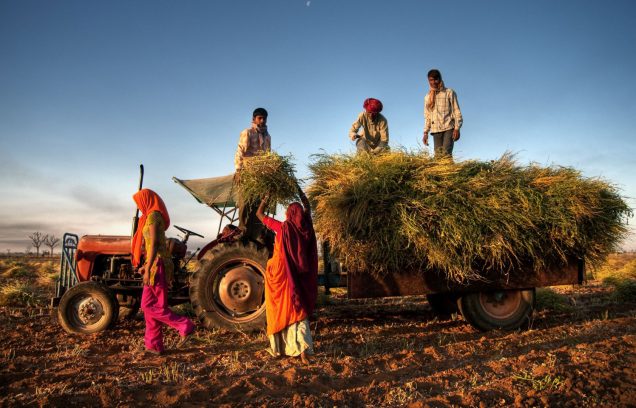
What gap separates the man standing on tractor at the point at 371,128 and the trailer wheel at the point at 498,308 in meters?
2.58

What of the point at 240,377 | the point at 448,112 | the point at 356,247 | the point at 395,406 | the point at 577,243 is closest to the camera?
the point at 395,406

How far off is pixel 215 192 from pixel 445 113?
12.0ft

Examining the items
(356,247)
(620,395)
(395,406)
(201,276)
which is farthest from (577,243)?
(201,276)

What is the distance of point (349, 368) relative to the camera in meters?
3.42

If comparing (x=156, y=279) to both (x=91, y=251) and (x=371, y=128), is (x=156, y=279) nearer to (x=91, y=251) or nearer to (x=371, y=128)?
(x=91, y=251)

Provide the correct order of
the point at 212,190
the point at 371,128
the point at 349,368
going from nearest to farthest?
the point at 349,368 → the point at 212,190 → the point at 371,128

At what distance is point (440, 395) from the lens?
274 centimetres

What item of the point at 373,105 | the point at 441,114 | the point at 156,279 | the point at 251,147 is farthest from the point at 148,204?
the point at 441,114

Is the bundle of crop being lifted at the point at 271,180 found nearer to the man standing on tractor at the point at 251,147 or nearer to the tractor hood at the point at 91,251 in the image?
the man standing on tractor at the point at 251,147

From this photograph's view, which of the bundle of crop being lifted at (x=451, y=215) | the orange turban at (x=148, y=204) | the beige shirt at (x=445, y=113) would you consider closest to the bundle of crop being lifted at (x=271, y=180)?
the bundle of crop being lifted at (x=451, y=215)

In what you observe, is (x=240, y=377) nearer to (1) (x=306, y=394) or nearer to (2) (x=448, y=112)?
(1) (x=306, y=394)

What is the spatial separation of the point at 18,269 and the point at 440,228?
21.5 meters

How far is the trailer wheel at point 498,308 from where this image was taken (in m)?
4.82

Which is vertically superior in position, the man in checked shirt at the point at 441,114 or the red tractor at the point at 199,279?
the man in checked shirt at the point at 441,114
